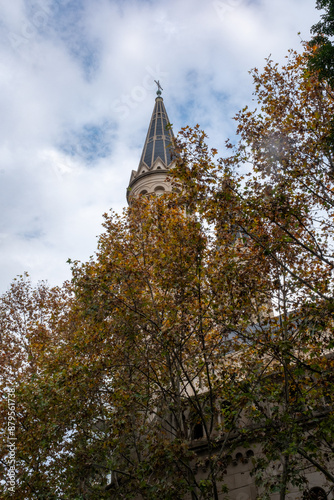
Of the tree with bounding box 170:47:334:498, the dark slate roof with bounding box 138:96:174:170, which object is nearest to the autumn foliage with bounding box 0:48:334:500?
the tree with bounding box 170:47:334:498

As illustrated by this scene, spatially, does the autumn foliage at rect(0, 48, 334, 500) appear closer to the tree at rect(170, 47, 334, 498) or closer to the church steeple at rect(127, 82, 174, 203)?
the tree at rect(170, 47, 334, 498)

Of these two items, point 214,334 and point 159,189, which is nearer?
point 214,334

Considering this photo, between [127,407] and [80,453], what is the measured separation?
2.13 metres

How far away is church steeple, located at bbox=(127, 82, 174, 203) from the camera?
3731cm

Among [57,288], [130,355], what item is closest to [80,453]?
[130,355]

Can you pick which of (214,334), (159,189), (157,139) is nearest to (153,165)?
(159,189)

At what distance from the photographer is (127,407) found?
1379 centimetres

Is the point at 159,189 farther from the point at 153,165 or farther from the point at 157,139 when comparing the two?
the point at 157,139

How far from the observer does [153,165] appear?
126 feet

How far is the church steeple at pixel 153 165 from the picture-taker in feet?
122

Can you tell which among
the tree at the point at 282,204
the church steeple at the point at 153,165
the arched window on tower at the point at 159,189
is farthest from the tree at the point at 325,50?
the arched window on tower at the point at 159,189

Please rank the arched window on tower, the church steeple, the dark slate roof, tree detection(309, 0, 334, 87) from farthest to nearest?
the dark slate roof
the church steeple
the arched window on tower
tree detection(309, 0, 334, 87)

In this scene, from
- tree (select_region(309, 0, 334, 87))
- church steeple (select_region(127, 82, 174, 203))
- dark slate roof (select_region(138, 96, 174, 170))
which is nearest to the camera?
tree (select_region(309, 0, 334, 87))

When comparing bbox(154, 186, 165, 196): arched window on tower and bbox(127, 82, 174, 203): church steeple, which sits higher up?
bbox(127, 82, 174, 203): church steeple
